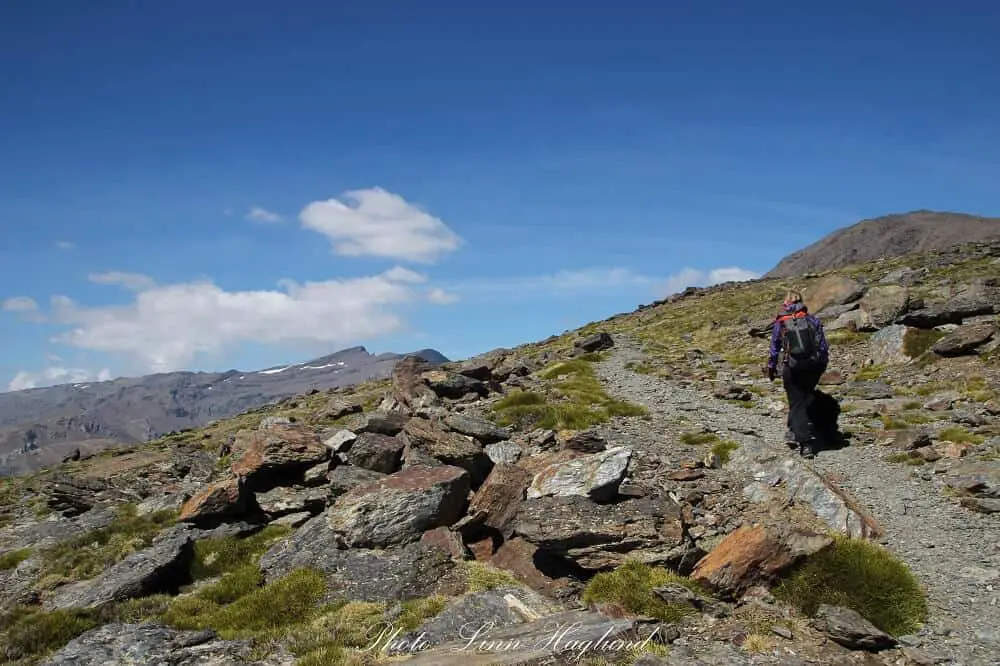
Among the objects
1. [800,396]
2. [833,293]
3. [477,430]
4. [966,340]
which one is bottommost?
[477,430]

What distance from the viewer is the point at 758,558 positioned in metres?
10.8

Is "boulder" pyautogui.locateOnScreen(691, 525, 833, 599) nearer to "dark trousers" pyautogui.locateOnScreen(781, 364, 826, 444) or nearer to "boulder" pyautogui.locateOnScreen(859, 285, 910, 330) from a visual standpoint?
"dark trousers" pyautogui.locateOnScreen(781, 364, 826, 444)

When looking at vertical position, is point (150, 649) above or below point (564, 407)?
below

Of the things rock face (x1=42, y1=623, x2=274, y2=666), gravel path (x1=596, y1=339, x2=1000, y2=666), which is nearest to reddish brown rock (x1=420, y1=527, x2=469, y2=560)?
rock face (x1=42, y1=623, x2=274, y2=666)

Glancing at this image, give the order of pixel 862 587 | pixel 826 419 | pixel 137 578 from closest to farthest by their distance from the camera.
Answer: pixel 862 587
pixel 137 578
pixel 826 419

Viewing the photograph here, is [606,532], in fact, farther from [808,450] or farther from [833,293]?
[833,293]

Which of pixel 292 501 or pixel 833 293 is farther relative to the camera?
pixel 833 293

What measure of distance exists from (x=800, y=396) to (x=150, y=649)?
18.6 metres

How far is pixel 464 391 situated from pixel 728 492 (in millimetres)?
19404

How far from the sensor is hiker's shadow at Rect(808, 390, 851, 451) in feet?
64.3

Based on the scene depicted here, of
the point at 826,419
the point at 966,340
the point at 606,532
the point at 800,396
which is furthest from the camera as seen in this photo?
the point at 966,340

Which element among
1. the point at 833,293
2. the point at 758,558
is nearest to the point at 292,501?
the point at 758,558

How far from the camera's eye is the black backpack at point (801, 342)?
18.4 m

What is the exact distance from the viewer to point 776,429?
73.3ft
